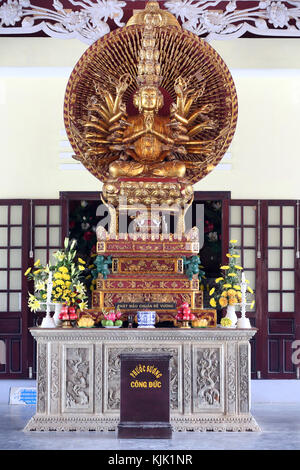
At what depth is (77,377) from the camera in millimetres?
7344

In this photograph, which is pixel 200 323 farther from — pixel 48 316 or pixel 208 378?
pixel 48 316

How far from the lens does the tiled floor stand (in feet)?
21.3

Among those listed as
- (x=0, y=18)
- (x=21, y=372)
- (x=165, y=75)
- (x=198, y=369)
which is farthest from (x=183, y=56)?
(x=21, y=372)

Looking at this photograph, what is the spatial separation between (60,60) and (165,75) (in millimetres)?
1461

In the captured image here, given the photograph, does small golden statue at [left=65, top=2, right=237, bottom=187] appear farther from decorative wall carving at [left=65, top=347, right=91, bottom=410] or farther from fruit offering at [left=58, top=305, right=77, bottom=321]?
decorative wall carving at [left=65, top=347, right=91, bottom=410]

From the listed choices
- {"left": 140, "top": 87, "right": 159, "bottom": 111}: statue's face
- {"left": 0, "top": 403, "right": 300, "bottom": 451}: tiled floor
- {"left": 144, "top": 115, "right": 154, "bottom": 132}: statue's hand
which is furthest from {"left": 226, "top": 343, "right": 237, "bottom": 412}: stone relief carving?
{"left": 140, "top": 87, "right": 159, "bottom": 111}: statue's face

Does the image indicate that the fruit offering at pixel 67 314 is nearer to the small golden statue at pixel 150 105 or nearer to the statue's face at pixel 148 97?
the small golden statue at pixel 150 105

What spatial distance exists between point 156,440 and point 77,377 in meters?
0.98

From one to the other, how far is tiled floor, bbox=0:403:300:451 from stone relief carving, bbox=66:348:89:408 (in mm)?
315

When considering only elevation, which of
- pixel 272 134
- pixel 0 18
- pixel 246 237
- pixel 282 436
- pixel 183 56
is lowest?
pixel 282 436
